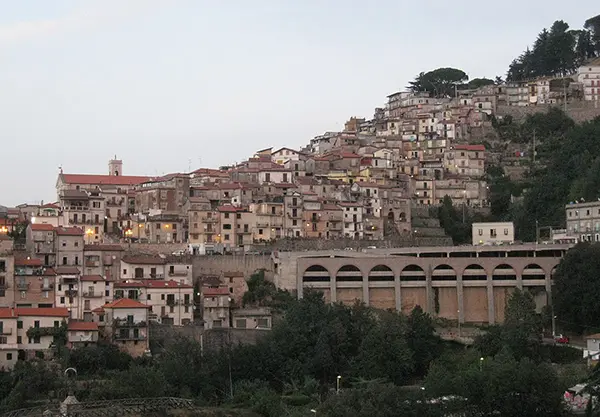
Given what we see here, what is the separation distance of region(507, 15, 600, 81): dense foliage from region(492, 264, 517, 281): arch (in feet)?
152

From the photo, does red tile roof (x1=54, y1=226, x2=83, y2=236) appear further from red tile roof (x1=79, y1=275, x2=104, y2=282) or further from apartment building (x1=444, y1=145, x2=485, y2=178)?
apartment building (x1=444, y1=145, x2=485, y2=178)

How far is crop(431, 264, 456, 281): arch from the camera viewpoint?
6625 cm

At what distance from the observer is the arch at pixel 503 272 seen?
6594 cm

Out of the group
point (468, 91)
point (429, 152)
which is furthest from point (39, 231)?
point (468, 91)

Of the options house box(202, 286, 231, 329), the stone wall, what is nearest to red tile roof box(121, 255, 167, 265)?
house box(202, 286, 231, 329)

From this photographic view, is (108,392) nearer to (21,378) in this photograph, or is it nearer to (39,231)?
(21,378)

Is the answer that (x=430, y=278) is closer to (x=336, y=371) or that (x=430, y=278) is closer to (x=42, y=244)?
(x=336, y=371)

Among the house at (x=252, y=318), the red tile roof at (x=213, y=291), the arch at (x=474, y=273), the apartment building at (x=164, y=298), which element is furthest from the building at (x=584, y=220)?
the apartment building at (x=164, y=298)

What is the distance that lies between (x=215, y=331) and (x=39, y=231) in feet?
37.0

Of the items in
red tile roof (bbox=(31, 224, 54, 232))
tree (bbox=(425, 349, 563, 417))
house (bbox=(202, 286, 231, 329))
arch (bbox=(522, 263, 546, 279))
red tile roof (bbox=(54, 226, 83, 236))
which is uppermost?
red tile roof (bbox=(31, 224, 54, 232))

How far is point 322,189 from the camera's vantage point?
78.4 m

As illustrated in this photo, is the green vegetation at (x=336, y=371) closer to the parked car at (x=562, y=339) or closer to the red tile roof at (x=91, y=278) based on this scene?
the parked car at (x=562, y=339)

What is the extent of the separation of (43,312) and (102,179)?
24.1 meters

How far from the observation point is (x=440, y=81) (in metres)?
113
